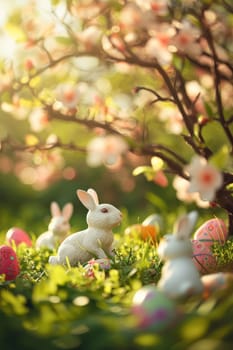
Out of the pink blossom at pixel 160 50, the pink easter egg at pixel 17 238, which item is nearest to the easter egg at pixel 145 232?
the pink easter egg at pixel 17 238

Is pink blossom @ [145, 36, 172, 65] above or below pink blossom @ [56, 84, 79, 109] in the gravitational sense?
below

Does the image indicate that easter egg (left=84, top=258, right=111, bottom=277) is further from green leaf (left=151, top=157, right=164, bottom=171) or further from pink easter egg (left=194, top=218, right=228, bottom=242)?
pink easter egg (left=194, top=218, right=228, bottom=242)

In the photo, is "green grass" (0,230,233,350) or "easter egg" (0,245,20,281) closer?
"green grass" (0,230,233,350)

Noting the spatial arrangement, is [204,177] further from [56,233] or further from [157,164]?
[56,233]

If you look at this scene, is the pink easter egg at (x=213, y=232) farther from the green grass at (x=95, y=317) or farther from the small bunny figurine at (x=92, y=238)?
the green grass at (x=95, y=317)

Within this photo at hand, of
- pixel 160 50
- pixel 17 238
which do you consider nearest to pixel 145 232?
pixel 17 238

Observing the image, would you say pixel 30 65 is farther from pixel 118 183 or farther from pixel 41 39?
pixel 118 183

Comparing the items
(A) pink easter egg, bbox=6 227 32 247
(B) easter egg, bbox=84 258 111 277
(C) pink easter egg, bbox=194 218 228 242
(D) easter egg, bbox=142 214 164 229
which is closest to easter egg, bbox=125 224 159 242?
(D) easter egg, bbox=142 214 164 229
